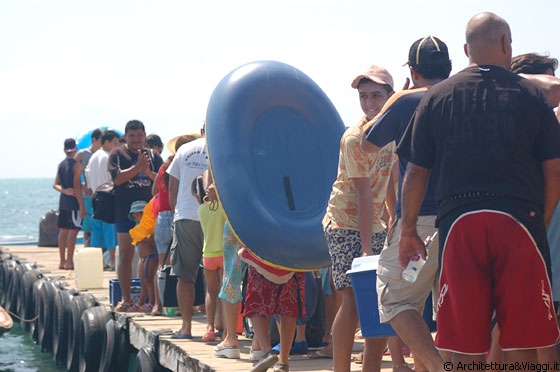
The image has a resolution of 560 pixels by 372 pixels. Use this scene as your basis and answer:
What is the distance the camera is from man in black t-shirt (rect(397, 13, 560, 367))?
3918mm

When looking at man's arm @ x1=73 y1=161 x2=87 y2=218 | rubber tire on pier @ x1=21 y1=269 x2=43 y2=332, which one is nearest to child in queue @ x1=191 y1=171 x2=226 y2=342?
man's arm @ x1=73 y1=161 x2=87 y2=218

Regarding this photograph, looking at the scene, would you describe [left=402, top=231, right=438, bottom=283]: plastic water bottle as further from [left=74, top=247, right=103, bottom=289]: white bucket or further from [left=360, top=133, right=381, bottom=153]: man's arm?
[left=74, top=247, right=103, bottom=289]: white bucket

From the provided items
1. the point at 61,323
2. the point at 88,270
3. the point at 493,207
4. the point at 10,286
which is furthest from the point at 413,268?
the point at 10,286

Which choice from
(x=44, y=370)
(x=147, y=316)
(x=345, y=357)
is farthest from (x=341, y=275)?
(x=44, y=370)

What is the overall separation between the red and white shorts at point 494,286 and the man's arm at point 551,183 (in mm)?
209

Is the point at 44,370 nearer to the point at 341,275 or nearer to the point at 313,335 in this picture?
the point at 313,335

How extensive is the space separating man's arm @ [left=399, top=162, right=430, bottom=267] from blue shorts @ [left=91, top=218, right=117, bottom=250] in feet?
28.3

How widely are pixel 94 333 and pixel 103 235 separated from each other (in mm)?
3104

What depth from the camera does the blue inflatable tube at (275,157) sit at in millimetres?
6535

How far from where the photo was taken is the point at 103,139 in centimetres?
1280

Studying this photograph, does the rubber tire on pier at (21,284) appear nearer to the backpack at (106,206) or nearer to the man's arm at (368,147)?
the backpack at (106,206)

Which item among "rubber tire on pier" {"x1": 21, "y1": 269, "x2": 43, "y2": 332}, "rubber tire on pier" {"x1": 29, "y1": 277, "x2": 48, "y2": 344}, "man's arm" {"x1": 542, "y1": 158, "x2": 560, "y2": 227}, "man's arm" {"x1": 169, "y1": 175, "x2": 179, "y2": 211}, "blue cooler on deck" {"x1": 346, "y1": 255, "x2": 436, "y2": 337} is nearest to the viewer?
"man's arm" {"x1": 542, "y1": 158, "x2": 560, "y2": 227}

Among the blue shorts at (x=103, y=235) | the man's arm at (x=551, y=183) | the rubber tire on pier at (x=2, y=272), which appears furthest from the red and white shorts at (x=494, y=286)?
the rubber tire on pier at (x=2, y=272)

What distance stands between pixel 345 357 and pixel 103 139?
784cm
